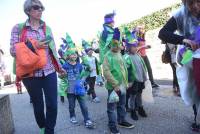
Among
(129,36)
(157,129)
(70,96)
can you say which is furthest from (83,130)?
(129,36)

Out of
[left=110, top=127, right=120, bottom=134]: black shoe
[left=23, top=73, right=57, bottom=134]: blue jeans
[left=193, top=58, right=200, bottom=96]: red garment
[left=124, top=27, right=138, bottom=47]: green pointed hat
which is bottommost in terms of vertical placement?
[left=110, top=127, right=120, bottom=134]: black shoe

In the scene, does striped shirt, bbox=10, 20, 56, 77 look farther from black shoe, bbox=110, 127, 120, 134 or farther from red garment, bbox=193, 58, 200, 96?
red garment, bbox=193, 58, 200, 96

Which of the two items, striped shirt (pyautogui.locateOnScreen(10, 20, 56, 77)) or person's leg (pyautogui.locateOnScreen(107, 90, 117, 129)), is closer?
striped shirt (pyautogui.locateOnScreen(10, 20, 56, 77))

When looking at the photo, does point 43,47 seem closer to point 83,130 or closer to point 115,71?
point 115,71

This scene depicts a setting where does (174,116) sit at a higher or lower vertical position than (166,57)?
lower

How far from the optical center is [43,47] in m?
5.07

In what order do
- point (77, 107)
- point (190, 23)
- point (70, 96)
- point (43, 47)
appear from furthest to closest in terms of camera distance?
1. point (77, 107)
2. point (70, 96)
3. point (43, 47)
4. point (190, 23)

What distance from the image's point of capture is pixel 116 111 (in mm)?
6527

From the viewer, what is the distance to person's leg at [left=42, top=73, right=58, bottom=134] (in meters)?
5.16

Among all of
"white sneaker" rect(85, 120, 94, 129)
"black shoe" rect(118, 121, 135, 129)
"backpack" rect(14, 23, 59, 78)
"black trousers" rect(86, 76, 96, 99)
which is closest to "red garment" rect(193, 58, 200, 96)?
"backpack" rect(14, 23, 59, 78)

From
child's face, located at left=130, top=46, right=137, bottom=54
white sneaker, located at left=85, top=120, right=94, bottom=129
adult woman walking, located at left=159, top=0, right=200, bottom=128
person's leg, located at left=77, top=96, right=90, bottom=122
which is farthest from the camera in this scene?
child's face, located at left=130, top=46, right=137, bottom=54

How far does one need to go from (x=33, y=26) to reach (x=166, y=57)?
8.33ft

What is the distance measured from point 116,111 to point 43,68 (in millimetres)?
1906

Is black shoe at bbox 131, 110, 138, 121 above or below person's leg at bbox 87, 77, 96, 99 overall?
below
